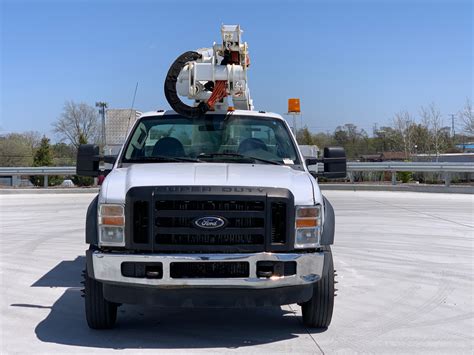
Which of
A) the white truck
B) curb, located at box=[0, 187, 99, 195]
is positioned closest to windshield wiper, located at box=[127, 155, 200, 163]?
the white truck

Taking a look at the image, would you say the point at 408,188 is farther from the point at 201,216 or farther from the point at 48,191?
the point at 201,216

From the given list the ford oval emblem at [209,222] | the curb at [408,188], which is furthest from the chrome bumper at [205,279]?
the curb at [408,188]

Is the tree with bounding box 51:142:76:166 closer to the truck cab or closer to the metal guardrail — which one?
the metal guardrail

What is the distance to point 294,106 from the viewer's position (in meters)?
14.6

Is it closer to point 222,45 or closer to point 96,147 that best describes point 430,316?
point 96,147

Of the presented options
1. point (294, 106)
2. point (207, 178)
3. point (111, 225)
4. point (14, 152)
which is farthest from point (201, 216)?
point (14, 152)

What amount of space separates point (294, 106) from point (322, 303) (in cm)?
1027

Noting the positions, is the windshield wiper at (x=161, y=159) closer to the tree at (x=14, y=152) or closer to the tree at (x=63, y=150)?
the tree at (x=14, y=152)

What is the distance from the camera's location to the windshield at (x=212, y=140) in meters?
5.64

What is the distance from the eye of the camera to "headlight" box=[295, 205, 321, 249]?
4414 millimetres

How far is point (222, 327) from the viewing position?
504cm

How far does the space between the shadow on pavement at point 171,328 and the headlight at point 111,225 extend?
33.2 inches

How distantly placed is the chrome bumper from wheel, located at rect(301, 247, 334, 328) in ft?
0.91

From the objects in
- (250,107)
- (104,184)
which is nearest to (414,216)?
→ (250,107)
